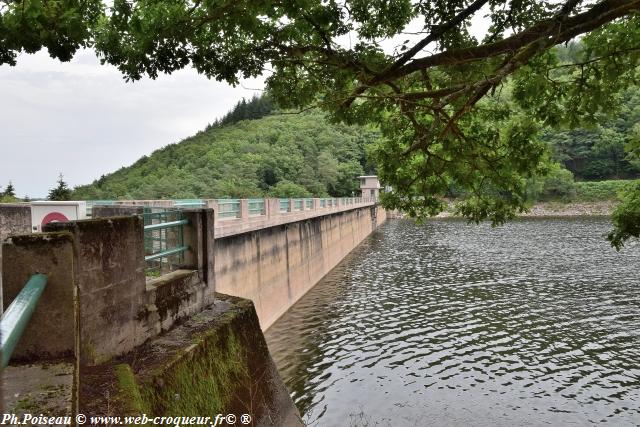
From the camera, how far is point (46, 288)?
2.73m

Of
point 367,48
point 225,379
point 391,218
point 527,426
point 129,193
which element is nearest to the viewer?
point 225,379

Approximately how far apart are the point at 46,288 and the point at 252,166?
70072mm

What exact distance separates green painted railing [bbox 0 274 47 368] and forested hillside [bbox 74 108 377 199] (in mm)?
46507

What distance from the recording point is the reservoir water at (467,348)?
9102mm

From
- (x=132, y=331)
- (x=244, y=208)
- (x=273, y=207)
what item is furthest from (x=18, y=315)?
(x=273, y=207)

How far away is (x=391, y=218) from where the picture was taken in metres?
85.0

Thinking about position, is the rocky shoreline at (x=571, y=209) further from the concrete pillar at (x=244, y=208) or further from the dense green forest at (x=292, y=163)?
the concrete pillar at (x=244, y=208)

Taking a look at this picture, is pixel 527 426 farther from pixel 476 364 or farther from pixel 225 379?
pixel 225 379

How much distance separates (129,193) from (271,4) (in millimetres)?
57292

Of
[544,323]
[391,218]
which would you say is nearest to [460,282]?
[544,323]

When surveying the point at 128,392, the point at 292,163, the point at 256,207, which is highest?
the point at 292,163

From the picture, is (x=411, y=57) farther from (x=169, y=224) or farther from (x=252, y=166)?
(x=252, y=166)

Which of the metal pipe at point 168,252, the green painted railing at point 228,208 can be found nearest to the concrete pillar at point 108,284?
the metal pipe at point 168,252

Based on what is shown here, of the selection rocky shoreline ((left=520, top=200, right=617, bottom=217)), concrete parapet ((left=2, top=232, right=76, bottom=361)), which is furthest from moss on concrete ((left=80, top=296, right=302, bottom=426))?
rocky shoreline ((left=520, top=200, right=617, bottom=217))
